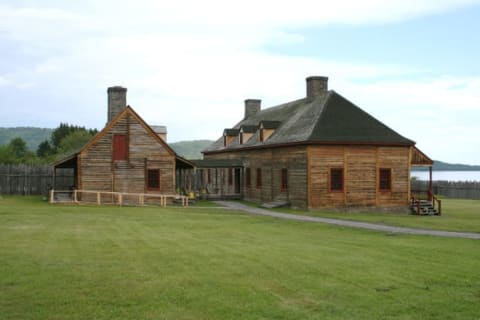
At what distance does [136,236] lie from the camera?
17516 mm

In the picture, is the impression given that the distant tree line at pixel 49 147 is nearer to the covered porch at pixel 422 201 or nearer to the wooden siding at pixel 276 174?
the wooden siding at pixel 276 174

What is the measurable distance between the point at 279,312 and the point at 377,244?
909 cm

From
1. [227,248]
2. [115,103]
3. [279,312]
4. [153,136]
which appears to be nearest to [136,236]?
[227,248]

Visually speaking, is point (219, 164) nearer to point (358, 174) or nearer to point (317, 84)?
point (317, 84)

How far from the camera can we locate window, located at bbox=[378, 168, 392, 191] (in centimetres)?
3391

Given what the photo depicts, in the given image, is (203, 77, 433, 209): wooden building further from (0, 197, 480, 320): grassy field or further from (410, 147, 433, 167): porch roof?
(0, 197, 480, 320): grassy field

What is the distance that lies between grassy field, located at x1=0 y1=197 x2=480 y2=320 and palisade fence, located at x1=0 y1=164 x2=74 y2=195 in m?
22.7

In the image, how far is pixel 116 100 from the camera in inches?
1430

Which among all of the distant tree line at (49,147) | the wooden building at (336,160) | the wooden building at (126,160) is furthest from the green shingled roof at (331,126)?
the distant tree line at (49,147)

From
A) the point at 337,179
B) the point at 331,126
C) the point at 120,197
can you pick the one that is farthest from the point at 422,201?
the point at 120,197

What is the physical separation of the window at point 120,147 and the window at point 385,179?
54.5 ft

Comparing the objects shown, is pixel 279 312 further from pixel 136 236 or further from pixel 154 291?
pixel 136 236

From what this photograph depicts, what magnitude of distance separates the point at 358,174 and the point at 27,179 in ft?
82.6

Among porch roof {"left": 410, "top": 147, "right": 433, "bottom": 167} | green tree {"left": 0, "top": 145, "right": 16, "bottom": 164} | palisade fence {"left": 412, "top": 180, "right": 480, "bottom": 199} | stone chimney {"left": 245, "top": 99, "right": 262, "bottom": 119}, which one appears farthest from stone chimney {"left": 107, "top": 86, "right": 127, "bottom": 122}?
green tree {"left": 0, "top": 145, "right": 16, "bottom": 164}
